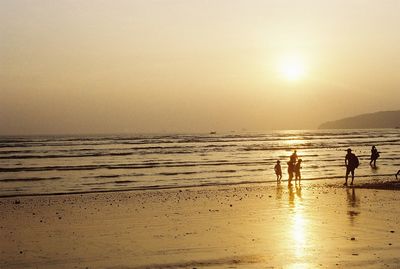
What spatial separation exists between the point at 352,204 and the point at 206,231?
289 inches

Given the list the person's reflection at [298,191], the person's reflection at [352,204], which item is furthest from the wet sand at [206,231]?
the person's reflection at [298,191]

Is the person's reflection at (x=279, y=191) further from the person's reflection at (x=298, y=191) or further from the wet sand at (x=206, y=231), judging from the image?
the person's reflection at (x=298, y=191)

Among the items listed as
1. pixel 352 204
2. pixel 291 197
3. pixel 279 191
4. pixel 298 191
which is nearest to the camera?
pixel 352 204

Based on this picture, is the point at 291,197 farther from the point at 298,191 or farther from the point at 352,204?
the point at 352,204

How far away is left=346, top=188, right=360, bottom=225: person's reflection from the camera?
15.8 meters

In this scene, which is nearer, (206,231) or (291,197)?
(206,231)

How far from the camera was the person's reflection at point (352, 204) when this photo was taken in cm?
1577

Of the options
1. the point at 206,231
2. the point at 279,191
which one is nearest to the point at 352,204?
the point at 279,191

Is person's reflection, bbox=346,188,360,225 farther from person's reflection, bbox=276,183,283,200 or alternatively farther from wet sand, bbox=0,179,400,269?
person's reflection, bbox=276,183,283,200

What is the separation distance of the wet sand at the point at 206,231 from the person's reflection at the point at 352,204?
1.2 inches

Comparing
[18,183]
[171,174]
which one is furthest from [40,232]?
[171,174]

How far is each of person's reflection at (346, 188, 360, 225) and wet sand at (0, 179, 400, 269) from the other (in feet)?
0.10

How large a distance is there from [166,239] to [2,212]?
27.5 ft

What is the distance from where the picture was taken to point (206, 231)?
1367 centimetres
